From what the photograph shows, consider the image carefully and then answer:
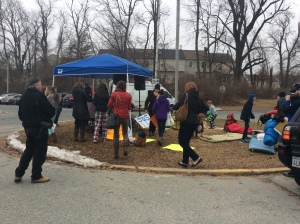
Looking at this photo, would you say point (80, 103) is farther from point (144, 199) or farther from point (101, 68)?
point (144, 199)

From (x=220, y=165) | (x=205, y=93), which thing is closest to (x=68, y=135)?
(x=220, y=165)

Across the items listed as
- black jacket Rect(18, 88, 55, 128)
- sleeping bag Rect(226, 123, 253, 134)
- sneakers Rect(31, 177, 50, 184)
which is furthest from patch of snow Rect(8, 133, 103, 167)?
sleeping bag Rect(226, 123, 253, 134)

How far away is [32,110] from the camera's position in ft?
13.8

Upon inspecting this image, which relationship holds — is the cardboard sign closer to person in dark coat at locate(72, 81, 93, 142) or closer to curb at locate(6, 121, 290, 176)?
person in dark coat at locate(72, 81, 93, 142)

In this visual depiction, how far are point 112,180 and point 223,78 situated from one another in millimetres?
33752

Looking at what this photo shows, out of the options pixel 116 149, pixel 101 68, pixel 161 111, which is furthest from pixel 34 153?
pixel 161 111

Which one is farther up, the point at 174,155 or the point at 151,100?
the point at 151,100

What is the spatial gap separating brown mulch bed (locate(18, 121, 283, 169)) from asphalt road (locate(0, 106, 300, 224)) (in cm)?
69

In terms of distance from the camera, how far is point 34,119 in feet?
13.8

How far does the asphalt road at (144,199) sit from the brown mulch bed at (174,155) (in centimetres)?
69

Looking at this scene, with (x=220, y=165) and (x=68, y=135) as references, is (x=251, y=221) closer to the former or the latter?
(x=220, y=165)

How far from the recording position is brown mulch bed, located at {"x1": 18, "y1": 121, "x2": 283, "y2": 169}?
18.9ft

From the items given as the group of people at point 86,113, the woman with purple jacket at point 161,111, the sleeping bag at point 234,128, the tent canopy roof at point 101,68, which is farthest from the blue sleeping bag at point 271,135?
the tent canopy roof at point 101,68

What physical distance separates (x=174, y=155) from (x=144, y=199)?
9.03 feet
